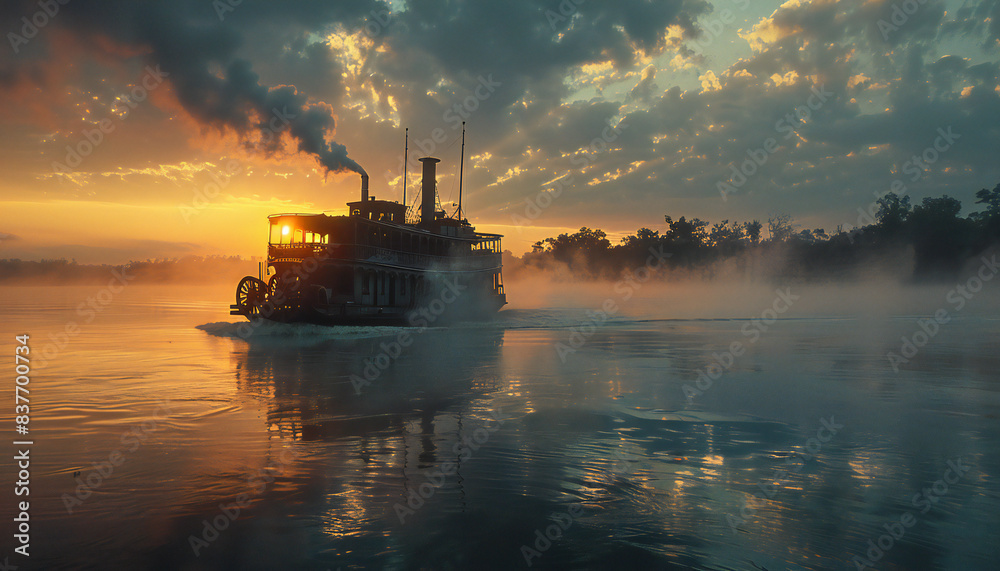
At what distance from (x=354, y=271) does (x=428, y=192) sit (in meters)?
14.2

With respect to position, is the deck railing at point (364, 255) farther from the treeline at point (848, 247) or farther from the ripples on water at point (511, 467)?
the treeline at point (848, 247)

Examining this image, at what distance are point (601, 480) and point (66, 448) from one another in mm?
7995

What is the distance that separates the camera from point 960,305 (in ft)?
199

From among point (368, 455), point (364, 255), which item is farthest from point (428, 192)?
point (368, 455)

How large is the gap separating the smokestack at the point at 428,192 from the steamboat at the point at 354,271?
2.01m

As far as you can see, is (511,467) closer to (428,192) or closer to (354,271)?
(354,271)

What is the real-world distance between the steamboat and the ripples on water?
12264 mm

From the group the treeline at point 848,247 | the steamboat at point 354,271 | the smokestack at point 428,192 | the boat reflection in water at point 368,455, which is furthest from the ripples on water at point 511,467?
the treeline at point 848,247

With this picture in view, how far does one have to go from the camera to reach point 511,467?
746 cm

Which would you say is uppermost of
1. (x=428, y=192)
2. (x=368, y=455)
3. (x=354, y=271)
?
(x=428, y=192)

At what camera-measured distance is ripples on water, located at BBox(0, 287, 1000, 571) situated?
5117mm

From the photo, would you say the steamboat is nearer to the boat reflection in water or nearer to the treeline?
the boat reflection in water

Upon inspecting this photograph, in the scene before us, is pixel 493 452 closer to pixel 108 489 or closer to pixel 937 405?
pixel 108 489

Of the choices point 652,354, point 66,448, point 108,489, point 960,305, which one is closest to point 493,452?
point 108,489
